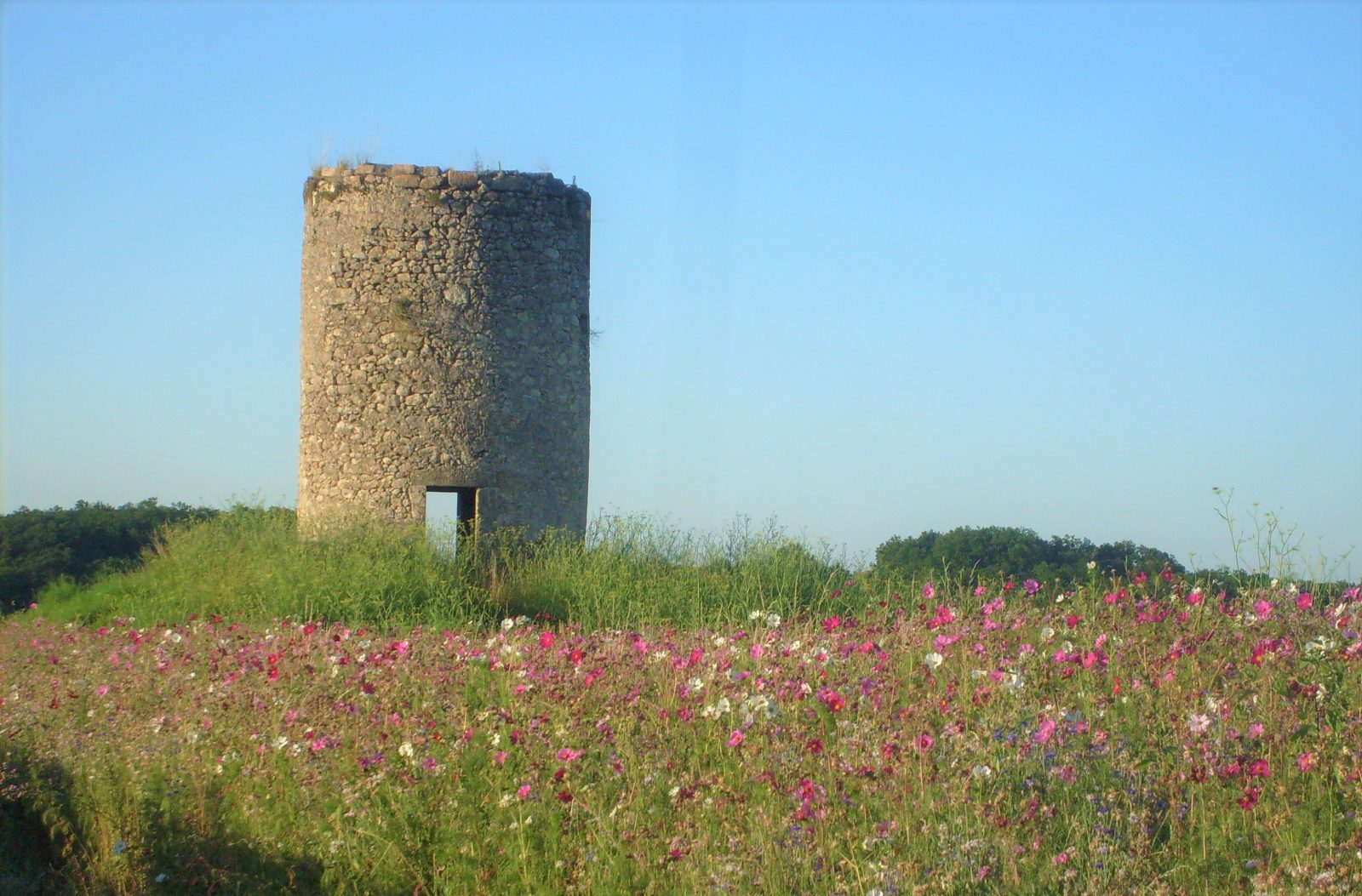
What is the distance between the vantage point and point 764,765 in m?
4.22

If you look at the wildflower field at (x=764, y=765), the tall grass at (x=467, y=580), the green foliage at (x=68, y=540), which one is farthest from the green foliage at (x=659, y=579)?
the green foliage at (x=68, y=540)

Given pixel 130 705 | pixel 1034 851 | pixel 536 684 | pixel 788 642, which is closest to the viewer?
pixel 1034 851

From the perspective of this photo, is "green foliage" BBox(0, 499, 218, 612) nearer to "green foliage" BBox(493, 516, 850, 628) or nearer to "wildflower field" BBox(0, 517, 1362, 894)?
"green foliage" BBox(493, 516, 850, 628)

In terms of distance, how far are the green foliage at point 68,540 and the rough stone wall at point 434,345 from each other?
23.8 feet

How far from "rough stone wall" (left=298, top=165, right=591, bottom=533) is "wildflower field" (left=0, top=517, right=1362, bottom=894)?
5.52 metres

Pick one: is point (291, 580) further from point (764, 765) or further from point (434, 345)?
point (764, 765)

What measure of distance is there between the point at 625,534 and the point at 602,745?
6967mm

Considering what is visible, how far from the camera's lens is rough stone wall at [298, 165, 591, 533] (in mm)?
11586

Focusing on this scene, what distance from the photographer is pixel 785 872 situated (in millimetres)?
3631

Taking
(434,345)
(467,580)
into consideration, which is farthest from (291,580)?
(434,345)

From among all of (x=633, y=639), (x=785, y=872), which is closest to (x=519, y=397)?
(x=633, y=639)

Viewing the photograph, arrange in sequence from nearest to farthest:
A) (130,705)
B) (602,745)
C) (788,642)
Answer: (602,745), (788,642), (130,705)

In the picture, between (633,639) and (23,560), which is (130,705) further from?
(23,560)

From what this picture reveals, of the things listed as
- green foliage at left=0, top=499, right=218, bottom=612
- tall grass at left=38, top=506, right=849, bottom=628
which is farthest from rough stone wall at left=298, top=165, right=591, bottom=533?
green foliage at left=0, top=499, right=218, bottom=612
